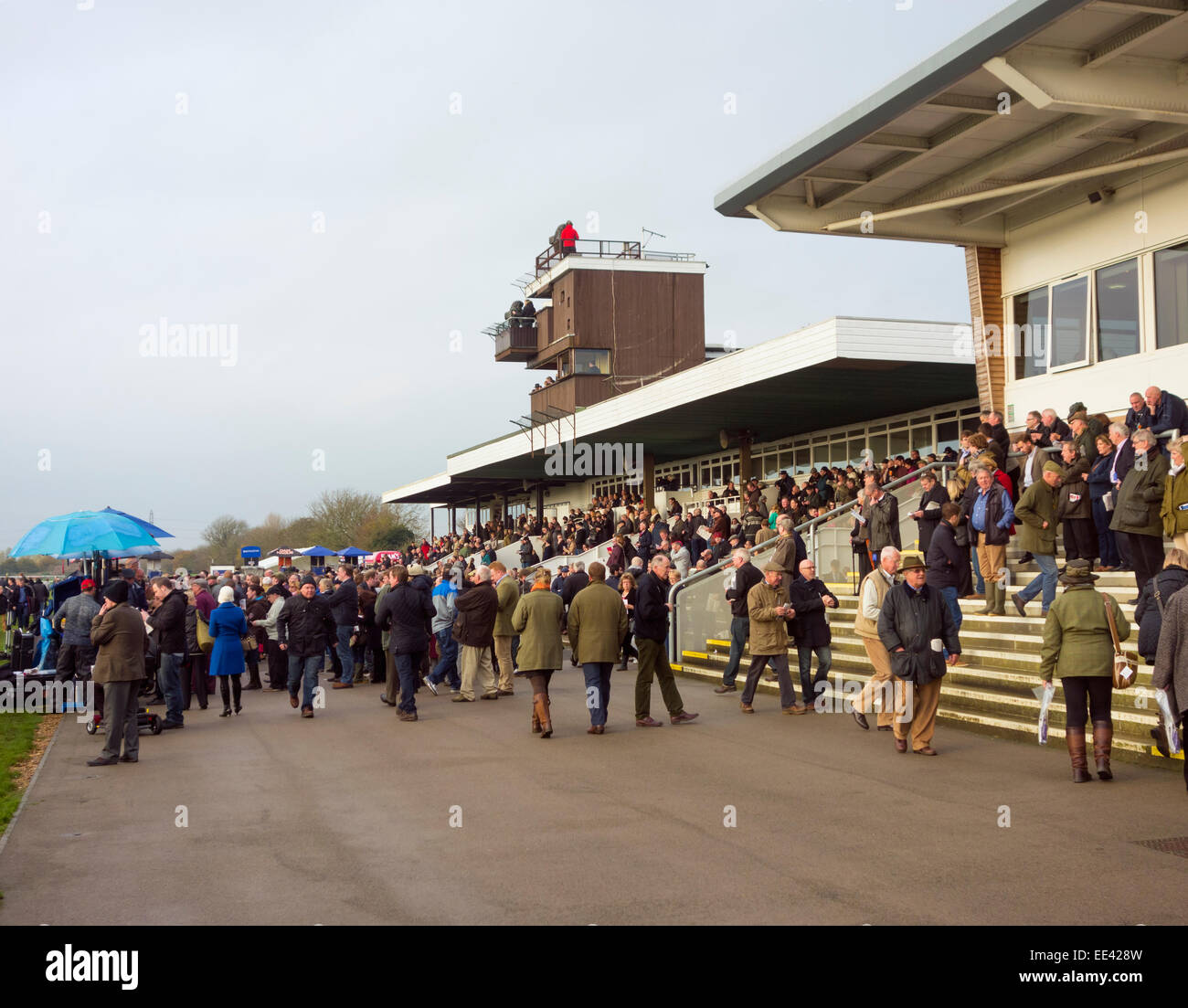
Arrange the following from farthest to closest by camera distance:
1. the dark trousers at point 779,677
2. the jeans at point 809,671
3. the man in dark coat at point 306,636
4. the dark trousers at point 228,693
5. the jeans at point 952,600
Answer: the dark trousers at point 228,693
the man in dark coat at point 306,636
the jeans at point 809,671
the dark trousers at point 779,677
the jeans at point 952,600

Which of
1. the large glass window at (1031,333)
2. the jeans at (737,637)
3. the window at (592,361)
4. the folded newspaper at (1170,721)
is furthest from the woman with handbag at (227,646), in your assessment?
the window at (592,361)

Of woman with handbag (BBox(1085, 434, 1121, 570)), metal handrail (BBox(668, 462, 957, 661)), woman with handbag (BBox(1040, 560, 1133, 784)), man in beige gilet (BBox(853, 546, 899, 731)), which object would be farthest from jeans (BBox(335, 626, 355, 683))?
woman with handbag (BBox(1040, 560, 1133, 784))

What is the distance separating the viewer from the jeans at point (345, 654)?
63.3 ft

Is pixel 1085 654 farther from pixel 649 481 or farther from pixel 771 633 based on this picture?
pixel 649 481

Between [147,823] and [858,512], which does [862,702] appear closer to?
[858,512]

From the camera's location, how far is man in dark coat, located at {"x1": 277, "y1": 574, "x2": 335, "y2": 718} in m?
15.0

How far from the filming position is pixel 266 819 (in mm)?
8750

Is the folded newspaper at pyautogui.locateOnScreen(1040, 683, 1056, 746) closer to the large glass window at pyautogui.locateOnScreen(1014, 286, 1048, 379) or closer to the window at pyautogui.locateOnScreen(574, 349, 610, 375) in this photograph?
the large glass window at pyautogui.locateOnScreen(1014, 286, 1048, 379)

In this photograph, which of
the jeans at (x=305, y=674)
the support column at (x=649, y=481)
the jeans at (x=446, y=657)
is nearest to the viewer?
the jeans at (x=305, y=674)

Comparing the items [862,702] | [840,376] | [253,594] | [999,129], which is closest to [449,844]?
[862,702]

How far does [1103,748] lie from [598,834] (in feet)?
14.3

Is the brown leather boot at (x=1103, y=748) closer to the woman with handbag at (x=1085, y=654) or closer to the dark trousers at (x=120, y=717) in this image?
the woman with handbag at (x=1085, y=654)

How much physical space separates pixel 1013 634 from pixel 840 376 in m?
11.5

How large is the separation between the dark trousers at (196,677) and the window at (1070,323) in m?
14.2
